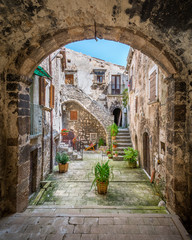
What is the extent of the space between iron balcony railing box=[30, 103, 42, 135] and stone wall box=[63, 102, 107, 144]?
7.49 meters

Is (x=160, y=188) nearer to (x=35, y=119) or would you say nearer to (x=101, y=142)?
(x=35, y=119)

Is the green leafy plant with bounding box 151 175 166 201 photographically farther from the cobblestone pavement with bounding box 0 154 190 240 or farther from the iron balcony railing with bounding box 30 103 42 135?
the iron balcony railing with bounding box 30 103 42 135

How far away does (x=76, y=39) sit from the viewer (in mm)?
2639

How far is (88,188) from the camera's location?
4832mm

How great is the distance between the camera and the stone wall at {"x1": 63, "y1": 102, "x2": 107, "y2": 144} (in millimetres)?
12562

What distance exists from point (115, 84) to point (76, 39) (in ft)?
49.1

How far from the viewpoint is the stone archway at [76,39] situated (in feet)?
6.83

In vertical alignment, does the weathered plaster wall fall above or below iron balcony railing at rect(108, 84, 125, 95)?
above

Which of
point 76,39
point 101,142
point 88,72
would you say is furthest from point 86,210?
point 88,72

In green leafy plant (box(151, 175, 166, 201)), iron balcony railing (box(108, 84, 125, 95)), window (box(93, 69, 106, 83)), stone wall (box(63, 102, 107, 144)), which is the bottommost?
green leafy plant (box(151, 175, 166, 201))

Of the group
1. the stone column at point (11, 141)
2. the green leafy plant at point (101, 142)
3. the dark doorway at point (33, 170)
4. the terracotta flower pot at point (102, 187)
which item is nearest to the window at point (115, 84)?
the green leafy plant at point (101, 142)

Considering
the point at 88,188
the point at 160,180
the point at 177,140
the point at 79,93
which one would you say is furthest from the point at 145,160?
the point at 79,93

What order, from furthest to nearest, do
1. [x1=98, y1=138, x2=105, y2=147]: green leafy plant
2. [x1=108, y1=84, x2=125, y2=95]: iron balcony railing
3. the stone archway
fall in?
1. [x1=108, y1=84, x2=125, y2=95]: iron balcony railing
2. [x1=98, y1=138, x2=105, y2=147]: green leafy plant
3. the stone archway

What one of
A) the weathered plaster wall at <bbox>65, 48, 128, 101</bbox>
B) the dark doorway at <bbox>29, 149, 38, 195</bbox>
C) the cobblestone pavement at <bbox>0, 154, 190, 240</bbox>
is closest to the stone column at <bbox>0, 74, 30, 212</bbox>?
the cobblestone pavement at <bbox>0, 154, 190, 240</bbox>
